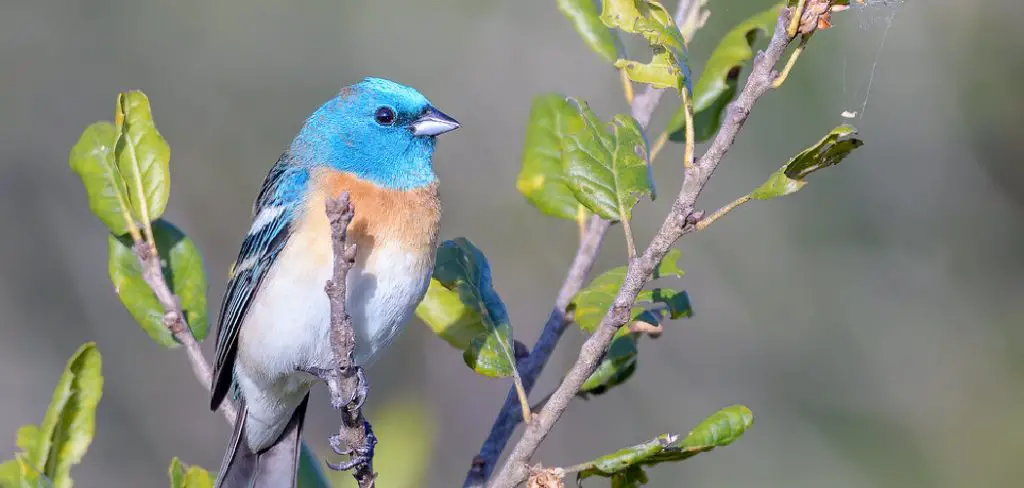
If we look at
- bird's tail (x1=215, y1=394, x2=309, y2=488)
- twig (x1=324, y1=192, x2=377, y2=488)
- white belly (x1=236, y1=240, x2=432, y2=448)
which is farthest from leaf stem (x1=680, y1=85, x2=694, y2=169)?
bird's tail (x1=215, y1=394, x2=309, y2=488)

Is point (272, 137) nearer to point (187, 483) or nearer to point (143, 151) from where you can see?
point (143, 151)

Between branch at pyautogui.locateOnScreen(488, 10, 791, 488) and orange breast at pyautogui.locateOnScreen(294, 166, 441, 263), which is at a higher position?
branch at pyautogui.locateOnScreen(488, 10, 791, 488)

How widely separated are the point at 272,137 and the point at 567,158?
4518 millimetres

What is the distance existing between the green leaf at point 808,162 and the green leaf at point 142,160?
1.53 m

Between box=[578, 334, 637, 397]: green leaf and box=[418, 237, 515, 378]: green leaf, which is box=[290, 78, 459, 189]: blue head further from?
box=[578, 334, 637, 397]: green leaf

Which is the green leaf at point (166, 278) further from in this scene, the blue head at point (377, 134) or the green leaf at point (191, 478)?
the blue head at point (377, 134)

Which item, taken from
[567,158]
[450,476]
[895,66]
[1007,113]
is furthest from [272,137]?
[567,158]

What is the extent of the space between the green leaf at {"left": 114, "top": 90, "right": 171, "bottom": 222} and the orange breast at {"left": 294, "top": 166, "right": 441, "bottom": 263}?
413mm

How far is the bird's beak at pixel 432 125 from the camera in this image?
11.1 feet

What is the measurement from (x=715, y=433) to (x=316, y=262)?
Answer: 1.26 metres

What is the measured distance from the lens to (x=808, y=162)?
196 cm

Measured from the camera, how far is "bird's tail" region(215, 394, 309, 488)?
131 inches

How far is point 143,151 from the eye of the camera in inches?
109

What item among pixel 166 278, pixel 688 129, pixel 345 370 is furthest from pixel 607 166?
pixel 166 278
